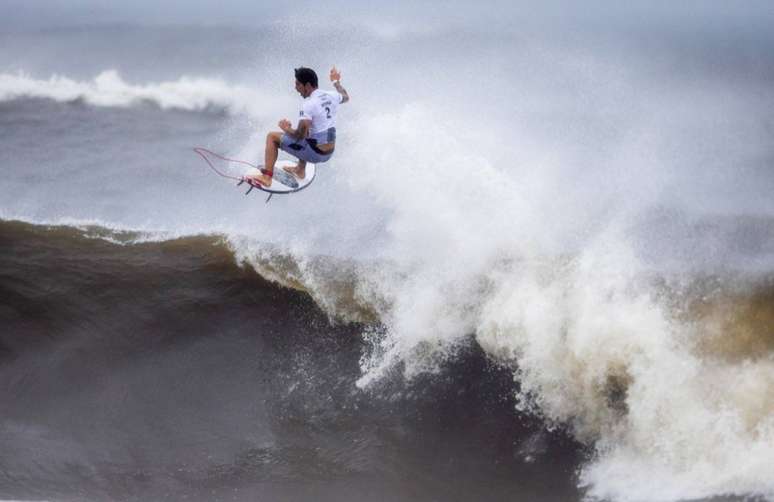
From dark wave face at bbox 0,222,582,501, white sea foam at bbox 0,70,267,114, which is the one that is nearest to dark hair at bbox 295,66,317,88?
dark wave face at bbox 0,222,582,501

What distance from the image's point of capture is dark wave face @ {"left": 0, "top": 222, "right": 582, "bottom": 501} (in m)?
6.91

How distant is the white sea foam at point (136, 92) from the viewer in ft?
44.0

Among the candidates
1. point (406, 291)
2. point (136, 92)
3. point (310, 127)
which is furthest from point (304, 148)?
point (136, 92)

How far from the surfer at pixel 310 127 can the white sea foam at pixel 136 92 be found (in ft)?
18.5

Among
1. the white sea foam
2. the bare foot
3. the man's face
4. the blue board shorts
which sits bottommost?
the blue board shorts

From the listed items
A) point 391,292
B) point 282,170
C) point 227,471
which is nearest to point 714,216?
point 391,292

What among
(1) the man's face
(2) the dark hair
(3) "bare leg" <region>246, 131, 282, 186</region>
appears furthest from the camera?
(3) "bare leg" <region>246, 131, 282, 186</region>

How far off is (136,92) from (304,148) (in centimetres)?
831

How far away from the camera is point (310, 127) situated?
7234 millimetres

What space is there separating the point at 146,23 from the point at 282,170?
12599 millimetres

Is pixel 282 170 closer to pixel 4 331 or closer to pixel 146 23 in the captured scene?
pixel 4 331

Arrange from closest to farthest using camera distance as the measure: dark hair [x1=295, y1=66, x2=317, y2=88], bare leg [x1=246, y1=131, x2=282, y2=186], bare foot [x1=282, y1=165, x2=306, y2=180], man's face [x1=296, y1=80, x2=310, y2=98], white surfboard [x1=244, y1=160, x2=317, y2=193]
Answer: dark hair [x1=295, y1=66, x2=317, y2=88] < man's face [x1=296, y1=80, x2=310, y2=98] < bare leg [x1=246, y1=131, x2=282, y2=186] < white surfboard [x1=244, y1=160, x2=317, y2=193] < bare foot [x1=282, y1=165, x2=306, y2=180]

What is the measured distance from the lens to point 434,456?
7.04 meters

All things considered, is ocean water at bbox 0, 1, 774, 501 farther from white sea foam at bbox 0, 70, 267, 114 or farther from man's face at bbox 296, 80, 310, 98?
man's face at bbox 296, 80, 310, 98
